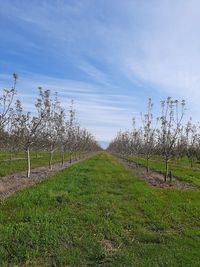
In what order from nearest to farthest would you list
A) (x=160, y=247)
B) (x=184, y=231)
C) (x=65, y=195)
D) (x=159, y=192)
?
1. (x=160, y=247)
2. (x=184, y=231)
3. (x=65, y=195)
4. (x=159, y=192)

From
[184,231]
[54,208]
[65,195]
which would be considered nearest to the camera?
[184,231]

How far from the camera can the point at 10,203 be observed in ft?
41.2

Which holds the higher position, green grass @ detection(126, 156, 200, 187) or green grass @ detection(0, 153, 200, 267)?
green grass @ detection(126, 156, 200, 187)

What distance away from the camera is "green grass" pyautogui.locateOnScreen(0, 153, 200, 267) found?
7.63 meters

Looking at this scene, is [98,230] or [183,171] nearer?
[98,230]

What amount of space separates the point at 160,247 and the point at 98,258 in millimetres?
1777

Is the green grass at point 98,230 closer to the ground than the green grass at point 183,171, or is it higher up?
closer to the ground

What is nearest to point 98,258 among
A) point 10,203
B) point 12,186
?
point 10,203

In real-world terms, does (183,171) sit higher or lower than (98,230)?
higher

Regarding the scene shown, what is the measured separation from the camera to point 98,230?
9.81m

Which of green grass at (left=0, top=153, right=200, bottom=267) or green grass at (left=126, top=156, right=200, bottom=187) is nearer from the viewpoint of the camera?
green grass at (left=0, top=153, right=200, bottom=267)

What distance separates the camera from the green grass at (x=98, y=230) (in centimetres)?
763

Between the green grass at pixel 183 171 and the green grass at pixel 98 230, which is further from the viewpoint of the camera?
the green grass at pixel 183 171

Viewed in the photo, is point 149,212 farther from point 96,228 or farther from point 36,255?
point 36,255
